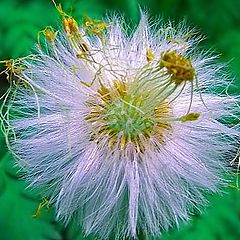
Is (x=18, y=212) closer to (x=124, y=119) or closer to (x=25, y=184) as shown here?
(x=25, y=184)

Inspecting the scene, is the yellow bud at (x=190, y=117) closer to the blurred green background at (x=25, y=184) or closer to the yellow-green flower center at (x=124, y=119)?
the yellow-green flower center at (x=124, y=119)

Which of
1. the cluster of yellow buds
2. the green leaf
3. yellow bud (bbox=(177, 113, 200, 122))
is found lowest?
the green leaf

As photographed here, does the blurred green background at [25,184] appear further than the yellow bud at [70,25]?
Yes

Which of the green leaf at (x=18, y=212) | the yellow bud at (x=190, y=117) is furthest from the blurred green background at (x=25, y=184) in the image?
the yellow bud at (x=190, y=117)

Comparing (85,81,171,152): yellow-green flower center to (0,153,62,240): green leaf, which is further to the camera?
(0,153,62,240): green leaf

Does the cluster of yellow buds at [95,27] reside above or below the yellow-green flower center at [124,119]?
above

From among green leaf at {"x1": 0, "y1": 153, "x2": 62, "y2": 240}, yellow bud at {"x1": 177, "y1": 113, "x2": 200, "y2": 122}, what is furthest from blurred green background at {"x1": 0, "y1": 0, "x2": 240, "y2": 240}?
yellow bud at {"x1": 177, "y1": 113, "x2": 200, "y2": 122}

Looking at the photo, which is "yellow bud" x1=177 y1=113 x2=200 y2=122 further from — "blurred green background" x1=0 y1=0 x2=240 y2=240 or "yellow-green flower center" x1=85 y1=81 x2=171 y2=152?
"blurred green background" x1=0 y1=0 x2=240 y2=240

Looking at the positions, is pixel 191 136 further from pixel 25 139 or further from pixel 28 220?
pixel 28 220

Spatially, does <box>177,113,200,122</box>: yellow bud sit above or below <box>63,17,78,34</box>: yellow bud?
below

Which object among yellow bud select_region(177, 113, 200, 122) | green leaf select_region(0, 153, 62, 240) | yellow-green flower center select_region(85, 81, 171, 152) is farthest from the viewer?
green leaf select_region(0, 153, 62, 240)
